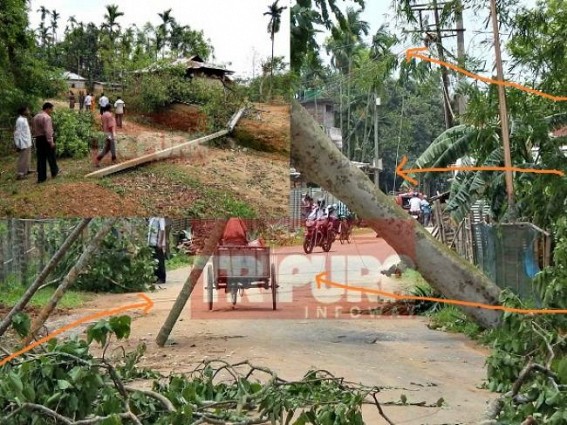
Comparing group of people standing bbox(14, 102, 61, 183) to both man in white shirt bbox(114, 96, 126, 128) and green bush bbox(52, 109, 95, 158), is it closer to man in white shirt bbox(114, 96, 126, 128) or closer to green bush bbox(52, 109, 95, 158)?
green bush bbox(52, 109, 95, 158)

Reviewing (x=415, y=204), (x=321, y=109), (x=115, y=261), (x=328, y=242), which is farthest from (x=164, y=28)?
(x=328, y=242)

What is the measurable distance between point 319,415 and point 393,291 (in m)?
7.85

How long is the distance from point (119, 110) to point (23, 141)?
19.5 inches

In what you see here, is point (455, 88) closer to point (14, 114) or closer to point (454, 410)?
point (454, 410)

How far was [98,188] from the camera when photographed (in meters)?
4.40

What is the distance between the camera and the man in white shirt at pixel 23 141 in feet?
14.0

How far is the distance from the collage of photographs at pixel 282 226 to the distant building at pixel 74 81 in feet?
0.04

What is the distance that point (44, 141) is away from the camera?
432cm

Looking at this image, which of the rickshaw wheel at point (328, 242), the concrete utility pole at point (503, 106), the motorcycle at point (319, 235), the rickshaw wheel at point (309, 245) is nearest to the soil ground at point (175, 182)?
the concrete utility pole at point (503, 106)

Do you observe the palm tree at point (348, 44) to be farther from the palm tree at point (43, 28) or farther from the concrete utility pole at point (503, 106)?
the palm tree at point (43, 28)

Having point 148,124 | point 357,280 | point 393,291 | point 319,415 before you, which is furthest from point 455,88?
point 319,415

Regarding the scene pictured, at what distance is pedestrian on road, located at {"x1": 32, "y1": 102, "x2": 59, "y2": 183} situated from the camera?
170 inches

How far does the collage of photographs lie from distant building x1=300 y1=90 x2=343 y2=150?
0.06 m

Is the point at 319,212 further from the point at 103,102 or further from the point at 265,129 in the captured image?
the point at 103,102
